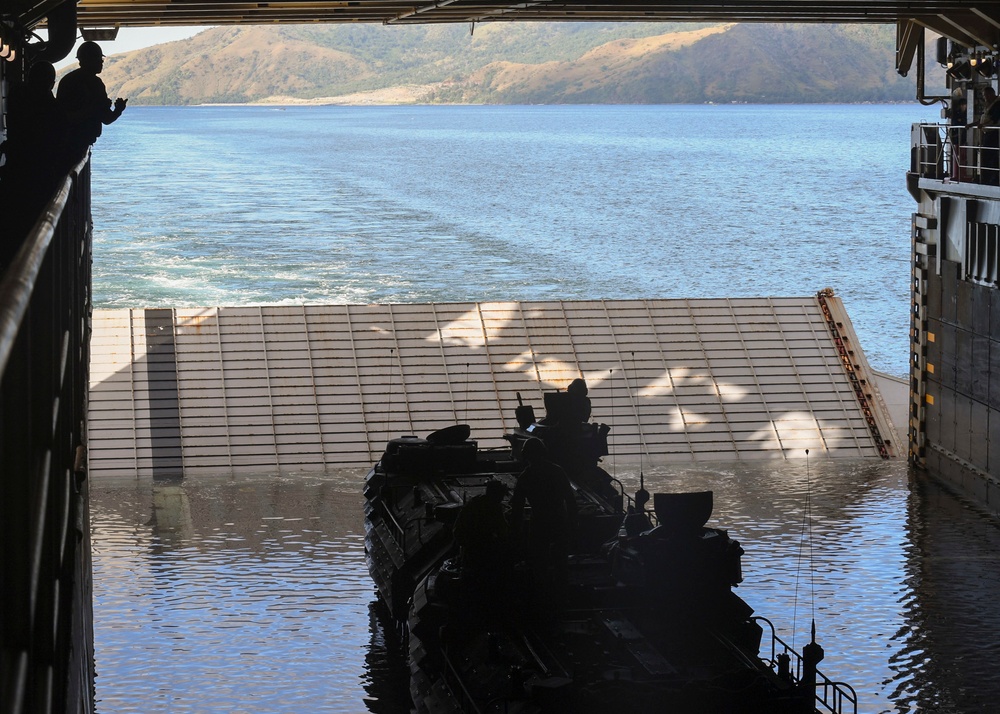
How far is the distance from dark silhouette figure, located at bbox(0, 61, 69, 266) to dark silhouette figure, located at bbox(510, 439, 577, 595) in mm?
5781

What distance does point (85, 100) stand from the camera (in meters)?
9.56

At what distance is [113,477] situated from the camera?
80.4ft

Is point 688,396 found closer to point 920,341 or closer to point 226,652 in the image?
point 920,341

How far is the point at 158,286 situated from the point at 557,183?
49.3 metres

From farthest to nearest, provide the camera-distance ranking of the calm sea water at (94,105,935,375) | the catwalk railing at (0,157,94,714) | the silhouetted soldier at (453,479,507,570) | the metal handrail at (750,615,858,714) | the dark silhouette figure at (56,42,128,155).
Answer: the calm sea water at (94,105,935,375), the silhouetted soldier at (453,479,507,570), the metal handrail at (750,615,858,714), the dark silhouette figure at (56,42,128,155), the catwalk railing at (0,157,94,714)

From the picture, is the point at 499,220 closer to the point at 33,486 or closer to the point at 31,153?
the point at 31,153

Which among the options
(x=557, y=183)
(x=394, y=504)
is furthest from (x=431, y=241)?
(x=394, y=504)

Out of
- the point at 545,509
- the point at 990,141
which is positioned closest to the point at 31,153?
the point at 545,509

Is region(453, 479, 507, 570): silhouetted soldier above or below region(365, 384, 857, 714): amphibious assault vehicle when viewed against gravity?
above

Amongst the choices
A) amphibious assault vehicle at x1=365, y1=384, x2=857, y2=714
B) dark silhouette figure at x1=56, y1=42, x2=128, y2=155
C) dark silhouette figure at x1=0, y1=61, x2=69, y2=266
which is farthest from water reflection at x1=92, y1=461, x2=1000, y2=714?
dark silhouette figure at x1=0, y1=61, x2=69, y2=266

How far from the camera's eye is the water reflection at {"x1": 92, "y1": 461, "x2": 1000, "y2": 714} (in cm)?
1499

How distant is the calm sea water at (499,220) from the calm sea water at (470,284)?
34 centimetres

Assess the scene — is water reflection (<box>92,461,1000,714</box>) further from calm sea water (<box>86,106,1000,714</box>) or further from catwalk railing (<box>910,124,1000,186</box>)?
catwalk railing (<box>910,124,1000,186</box>)

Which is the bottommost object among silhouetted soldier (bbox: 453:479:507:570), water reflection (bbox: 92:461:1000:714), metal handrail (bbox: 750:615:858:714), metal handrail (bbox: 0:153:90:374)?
water reflection (bbox: 92:461:1000:714)
